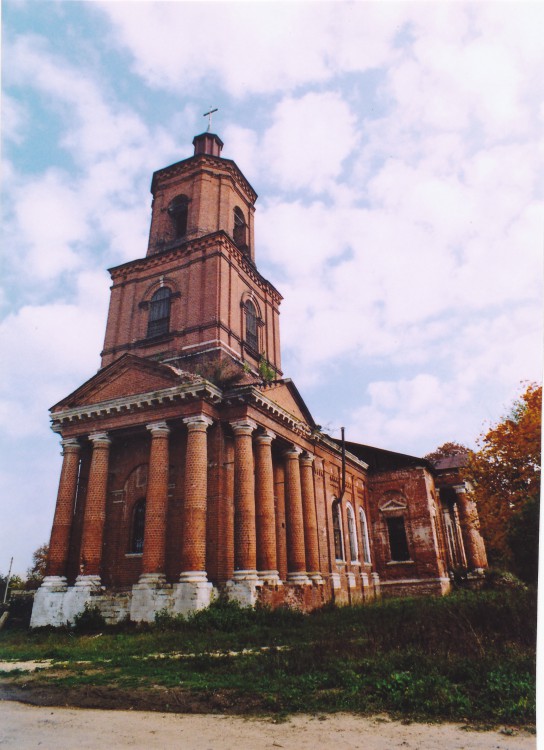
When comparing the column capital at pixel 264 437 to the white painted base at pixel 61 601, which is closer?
the white painted base at pixel 61 601

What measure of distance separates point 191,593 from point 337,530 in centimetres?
1238

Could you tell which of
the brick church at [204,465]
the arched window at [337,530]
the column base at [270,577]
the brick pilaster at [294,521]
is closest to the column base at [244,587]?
the brick church at [204,465]

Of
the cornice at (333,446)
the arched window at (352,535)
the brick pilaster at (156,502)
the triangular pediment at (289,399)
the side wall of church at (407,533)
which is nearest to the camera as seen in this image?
A: the brick pilaster at (156,502)

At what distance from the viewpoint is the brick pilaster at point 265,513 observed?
1684 cm

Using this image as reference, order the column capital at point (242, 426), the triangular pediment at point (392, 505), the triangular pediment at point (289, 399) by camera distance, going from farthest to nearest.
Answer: the triangular pediment at point (392, 505)
the triangular pediment at point (289, 399)
the column capital at point (242, 426)

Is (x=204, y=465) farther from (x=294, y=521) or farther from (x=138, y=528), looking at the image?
(x=294, y=521)

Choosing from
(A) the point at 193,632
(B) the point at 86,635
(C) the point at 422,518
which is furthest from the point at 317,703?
(C) the point at 422,518

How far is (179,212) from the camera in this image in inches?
1016

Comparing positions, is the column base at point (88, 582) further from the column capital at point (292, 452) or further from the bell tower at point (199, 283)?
the column capital at point (292, 452)

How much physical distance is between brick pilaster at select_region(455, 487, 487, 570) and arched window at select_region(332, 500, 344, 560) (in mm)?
10974

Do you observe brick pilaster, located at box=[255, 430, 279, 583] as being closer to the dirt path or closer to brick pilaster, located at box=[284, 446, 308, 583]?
brick pilaster, located at box=[284, 446, 308, 583]

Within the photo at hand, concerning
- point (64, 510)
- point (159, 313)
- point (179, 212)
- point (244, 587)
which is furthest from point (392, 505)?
point (179, 212)

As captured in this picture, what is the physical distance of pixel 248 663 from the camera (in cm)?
779

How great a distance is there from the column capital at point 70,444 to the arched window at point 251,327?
29.0 feet
